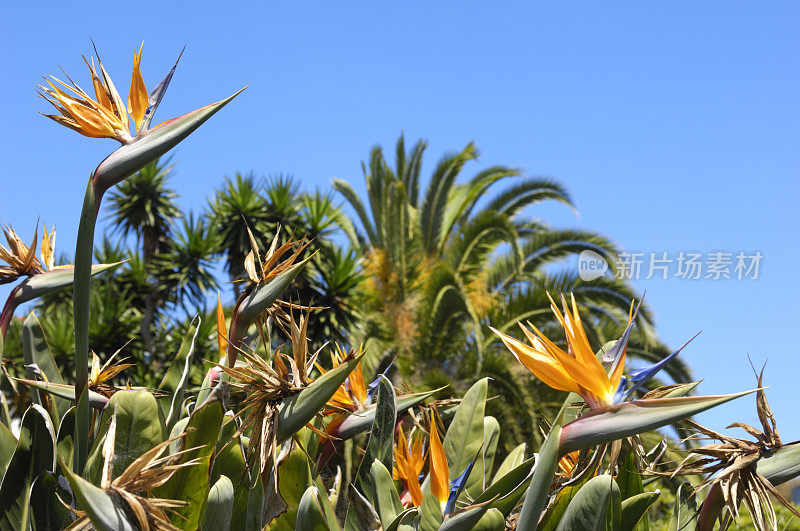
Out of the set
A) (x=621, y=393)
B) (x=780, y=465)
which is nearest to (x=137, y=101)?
(x=621, y=393)

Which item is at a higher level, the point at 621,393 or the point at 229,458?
the point at 621,393

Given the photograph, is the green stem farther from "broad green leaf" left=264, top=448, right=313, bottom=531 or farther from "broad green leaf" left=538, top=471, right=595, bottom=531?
"broad green leaf" left=538, top=471, right=595, bottom=531

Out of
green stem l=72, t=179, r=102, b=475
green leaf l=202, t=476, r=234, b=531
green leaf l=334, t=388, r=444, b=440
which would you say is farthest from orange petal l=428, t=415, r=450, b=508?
green stem l=72, t=179, r=102, b=475

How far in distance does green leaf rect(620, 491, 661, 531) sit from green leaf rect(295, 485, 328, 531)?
576 millimetres

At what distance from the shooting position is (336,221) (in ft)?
46.5

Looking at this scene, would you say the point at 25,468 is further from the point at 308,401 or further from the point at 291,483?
the point at 308,401

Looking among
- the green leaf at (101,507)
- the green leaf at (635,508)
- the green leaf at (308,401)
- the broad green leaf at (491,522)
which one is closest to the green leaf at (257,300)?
the green leaf at (308,401)

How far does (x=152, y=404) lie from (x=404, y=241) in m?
11.0

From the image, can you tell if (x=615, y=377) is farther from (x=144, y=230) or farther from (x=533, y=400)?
(x=144, y=230)

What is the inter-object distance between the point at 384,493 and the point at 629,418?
2.18 feet

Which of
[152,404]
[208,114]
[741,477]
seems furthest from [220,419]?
[741,477]

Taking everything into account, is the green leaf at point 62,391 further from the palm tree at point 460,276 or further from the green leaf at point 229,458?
the palm tree at point 460,276

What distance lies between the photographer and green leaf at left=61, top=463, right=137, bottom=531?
1.02 meters

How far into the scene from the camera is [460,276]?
12141mm
